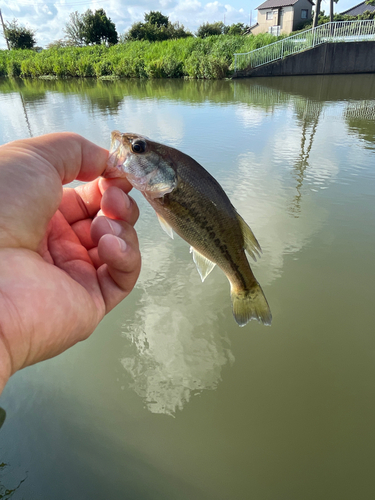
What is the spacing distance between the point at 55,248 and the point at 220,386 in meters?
2.02

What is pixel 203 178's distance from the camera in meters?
1.94

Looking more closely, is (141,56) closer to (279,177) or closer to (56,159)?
(279,177)

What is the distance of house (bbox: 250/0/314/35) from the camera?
5200cm

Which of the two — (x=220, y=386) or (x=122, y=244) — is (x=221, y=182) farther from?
(x=122, y=244)

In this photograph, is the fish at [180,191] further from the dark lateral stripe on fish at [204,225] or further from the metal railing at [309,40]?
the metal railing at [309,40]

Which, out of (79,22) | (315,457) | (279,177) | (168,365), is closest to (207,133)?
(279,177)

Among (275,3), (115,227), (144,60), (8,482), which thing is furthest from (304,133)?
(275,3)

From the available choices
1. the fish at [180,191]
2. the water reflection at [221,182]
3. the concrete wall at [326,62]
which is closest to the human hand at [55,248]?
the fish at [180,191]

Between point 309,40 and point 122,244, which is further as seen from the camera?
point 309,40

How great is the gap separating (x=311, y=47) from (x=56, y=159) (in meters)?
28.8

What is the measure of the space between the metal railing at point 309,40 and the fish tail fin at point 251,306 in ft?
86.9

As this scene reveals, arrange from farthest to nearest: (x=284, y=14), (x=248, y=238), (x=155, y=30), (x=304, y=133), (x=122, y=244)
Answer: (x=284, y=14) → (x=155, y=30) → (x=304, y=133) → (x=248, y=238) → (x=122, y=244)

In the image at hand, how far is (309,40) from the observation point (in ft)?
78.5

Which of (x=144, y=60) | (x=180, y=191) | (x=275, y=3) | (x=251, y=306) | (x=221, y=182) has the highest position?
(x=275, y=3)
